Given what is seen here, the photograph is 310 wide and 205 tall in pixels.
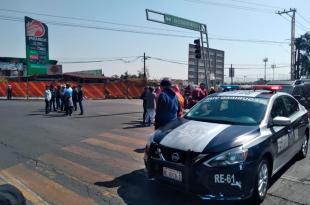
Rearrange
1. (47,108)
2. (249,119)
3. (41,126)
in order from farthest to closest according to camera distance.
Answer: (47,108) < (41,126) < (249,119)

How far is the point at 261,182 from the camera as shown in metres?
5.12

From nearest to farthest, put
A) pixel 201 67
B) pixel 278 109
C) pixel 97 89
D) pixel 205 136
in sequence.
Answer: pixel 205 136
pixel 278 109
pixel 201 67
pixel 97 89

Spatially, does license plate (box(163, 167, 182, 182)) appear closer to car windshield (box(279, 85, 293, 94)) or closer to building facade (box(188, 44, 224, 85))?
car windshield (box(279, 85, 293, 94))

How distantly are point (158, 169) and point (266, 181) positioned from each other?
162 centimetres

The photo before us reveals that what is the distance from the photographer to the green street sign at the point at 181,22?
20.6 meters

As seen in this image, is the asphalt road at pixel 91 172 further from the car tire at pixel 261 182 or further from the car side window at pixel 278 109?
the car side window at pixel 278 109

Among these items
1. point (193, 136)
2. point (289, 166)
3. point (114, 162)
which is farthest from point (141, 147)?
point (193, 136)

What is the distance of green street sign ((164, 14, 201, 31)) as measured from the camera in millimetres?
20616

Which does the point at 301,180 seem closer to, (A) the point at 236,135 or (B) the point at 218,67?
(A) the point at 236,135

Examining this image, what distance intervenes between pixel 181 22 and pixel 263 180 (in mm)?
17317

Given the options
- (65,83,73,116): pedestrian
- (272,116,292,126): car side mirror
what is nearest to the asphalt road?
(272,116,292,126): car side mirror

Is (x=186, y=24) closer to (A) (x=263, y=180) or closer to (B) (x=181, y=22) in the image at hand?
(B) (x=181, y=22)

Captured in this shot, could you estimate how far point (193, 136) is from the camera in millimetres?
5082

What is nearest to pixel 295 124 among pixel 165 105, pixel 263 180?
pixel 263 180
